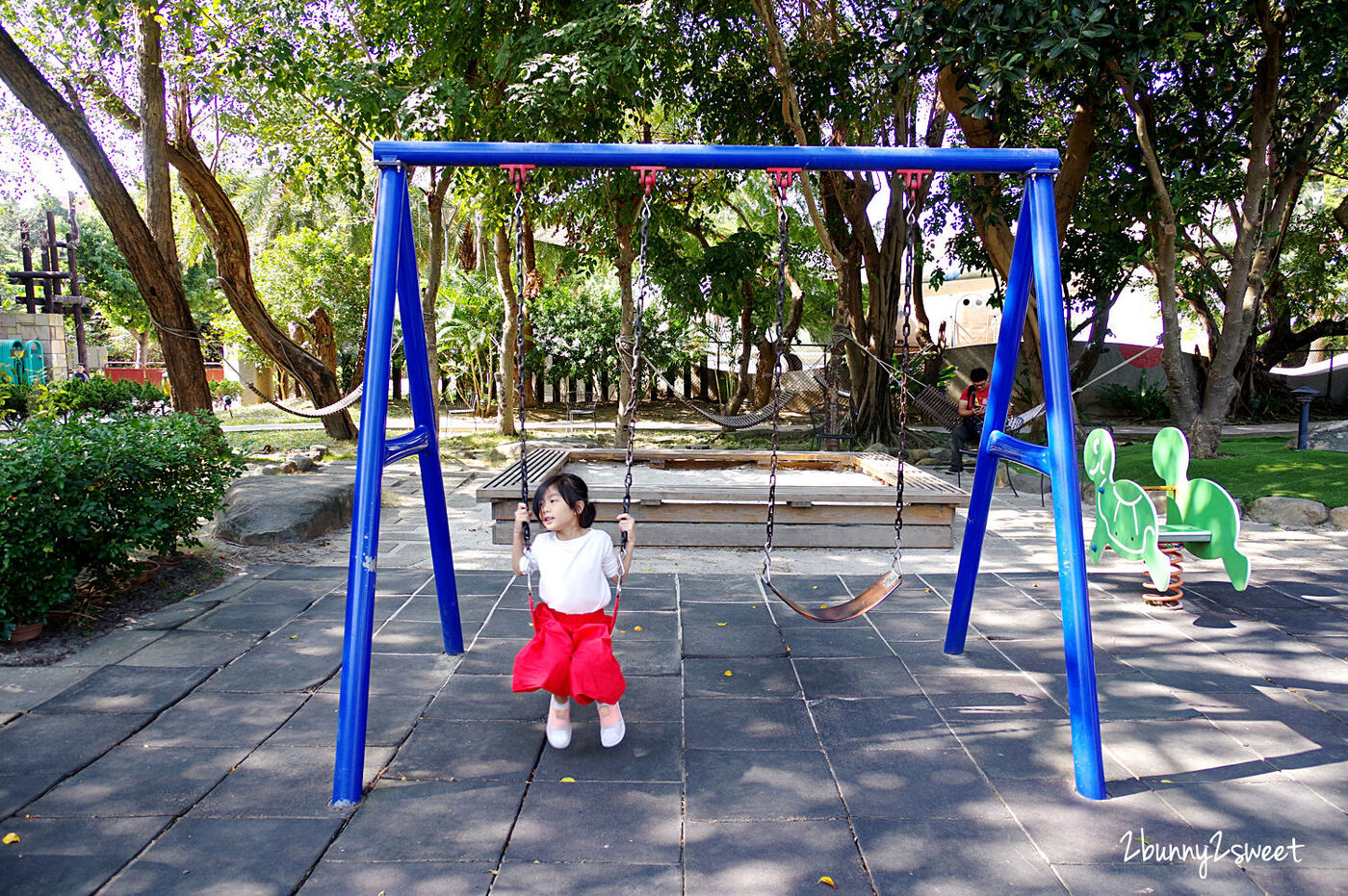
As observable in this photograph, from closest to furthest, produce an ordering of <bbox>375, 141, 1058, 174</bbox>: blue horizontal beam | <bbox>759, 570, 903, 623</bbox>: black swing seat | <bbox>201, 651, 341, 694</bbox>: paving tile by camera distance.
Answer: <bbox>375, 141, 1058, 174</bbox>: blue horizontal beam
<bbox>201, 651, 341, 694</bbox>: paving tile
<bbox>759, 570, 903, 623</bbox>: black swing seat

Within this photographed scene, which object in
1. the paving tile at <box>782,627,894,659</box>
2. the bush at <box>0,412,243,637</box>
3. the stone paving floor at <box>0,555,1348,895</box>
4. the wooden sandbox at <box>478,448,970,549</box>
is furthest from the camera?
the wooden sandbox at <box>478,448,970,549</box>

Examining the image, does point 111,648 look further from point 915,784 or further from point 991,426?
point 991,426

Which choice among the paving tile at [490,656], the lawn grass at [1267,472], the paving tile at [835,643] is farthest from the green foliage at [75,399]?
the lawn grass at [1267,472]

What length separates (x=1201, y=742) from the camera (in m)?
3.03

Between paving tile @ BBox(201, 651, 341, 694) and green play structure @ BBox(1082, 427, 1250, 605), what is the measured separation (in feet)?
13.0

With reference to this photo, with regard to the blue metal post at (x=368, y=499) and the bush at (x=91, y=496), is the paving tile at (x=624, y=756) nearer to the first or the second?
the blue metal post at (x=368, y=499)

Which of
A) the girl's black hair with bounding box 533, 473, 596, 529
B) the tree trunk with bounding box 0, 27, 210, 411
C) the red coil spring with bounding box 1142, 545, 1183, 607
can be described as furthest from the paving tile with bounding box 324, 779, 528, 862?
the tree trunk with bounding box 0, 27, 210, 411

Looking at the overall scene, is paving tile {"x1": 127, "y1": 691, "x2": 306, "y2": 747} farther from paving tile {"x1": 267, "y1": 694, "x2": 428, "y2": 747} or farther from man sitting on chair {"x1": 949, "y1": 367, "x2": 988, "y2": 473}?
man sitting on chair {"x1": 949, "y1": 367, "x2": 988, "y2": 473}

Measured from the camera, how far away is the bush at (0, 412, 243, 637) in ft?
12.5

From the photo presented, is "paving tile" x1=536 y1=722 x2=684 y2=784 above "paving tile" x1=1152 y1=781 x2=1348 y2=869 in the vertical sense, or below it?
above

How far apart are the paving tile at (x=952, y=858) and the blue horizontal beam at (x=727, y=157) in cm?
228

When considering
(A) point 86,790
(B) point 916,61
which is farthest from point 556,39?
(A) point 86,790

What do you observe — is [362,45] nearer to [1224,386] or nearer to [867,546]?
[867,546]

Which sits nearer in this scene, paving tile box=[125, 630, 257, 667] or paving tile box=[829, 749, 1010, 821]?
paving tile box=[829, 749, 1010, 821]
